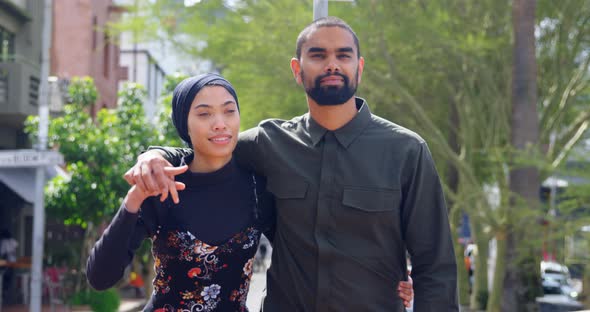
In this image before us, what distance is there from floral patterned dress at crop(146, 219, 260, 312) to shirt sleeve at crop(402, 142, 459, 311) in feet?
2.29

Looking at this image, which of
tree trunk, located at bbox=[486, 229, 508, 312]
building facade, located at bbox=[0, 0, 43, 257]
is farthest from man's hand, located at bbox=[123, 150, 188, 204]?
building facade, located at bbox=[0, 0, 43, 257]

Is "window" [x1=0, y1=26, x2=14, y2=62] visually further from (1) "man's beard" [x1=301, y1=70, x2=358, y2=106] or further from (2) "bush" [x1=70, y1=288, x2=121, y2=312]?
(1) "man's beard" [x1=301, y1=70, x2=358, y2=106]

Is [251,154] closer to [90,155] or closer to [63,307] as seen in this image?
[90,155]

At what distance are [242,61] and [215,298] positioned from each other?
1353 cm

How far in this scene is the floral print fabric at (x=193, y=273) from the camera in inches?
145

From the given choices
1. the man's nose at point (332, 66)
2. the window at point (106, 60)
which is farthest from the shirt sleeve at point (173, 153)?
the window at point (106, 60)

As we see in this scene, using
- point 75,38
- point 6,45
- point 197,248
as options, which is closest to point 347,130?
point 197,248

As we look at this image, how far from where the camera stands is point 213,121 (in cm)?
371

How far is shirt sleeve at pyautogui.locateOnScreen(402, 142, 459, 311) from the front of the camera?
3.67 m

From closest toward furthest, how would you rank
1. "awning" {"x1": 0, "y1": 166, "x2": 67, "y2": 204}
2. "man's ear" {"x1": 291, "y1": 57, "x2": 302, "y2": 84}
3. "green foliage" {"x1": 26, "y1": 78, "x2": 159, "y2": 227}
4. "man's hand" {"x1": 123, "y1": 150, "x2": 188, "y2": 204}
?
"man's hand" {"x1": 123, "y1": 150, "x2": 188, "y2": 204} → "man's ear" {"x1": 291, "y1": 57, "x2": 302, "y2": 84} → "awning" {"x1": 0, "y1": 166, "x2": 67, "y2": 204} → "green foliage" {"x1": 26, "y1": 78, "x2": 159, "y2": 227}

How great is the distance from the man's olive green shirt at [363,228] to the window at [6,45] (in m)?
19.7

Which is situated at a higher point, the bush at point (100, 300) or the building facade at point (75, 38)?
the building facade at point (75, 38)

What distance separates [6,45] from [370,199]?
20.7m

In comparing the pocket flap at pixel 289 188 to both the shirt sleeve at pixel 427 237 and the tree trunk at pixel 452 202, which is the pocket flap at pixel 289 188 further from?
the tree trunk at pixel 452 202
